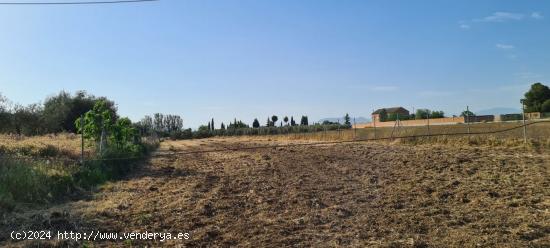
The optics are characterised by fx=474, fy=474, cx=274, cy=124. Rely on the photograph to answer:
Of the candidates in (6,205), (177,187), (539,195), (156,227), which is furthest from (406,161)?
(6,205)

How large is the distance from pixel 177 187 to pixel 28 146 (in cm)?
561

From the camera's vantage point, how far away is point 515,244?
5223 millimetres

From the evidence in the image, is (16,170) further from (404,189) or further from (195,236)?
(404,189)

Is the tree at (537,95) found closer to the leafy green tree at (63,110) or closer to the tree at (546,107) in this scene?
the tree at (546,107)

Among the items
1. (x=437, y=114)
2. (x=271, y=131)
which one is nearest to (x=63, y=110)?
(x=271, y=131)

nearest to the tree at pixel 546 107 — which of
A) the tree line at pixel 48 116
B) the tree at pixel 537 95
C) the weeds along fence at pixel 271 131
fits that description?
the tree at pixel 537 95

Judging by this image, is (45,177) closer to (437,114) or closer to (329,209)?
(329,209)

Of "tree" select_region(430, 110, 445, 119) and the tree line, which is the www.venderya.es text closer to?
the tree line

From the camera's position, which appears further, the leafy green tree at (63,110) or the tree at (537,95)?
the tree at (537,95)

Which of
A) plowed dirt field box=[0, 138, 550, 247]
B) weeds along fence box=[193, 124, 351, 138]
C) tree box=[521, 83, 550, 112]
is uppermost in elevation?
tree box=[521, 83, 550, 112]

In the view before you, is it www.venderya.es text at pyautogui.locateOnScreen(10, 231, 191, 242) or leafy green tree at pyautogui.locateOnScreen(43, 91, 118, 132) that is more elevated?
leafy green tree at pyautogui.locateOnScreen(43, 91, 118, 132)

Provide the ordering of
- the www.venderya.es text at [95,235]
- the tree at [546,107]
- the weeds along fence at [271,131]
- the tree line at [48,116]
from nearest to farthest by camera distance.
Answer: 1. the www.venderya.es text at [95,235]
2. the tree line at [48,116]
3. the tree at [546,107]
4. the weeds along fence at [271,131]

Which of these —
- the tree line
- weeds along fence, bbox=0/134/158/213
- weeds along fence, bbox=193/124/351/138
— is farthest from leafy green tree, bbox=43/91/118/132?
weeds along fence, bbox=0/134/158/213

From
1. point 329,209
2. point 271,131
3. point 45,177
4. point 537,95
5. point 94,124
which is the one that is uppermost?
point 537,95
